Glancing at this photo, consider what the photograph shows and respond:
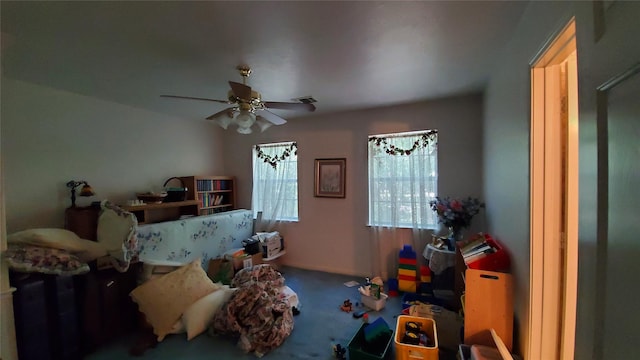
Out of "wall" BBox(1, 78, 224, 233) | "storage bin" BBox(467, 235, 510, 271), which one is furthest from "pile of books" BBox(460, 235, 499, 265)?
"wall" BBox(1, 78, 224, 233)

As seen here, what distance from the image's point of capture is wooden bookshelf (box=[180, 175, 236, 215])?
3711 mm

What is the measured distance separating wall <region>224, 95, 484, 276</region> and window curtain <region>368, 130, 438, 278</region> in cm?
6

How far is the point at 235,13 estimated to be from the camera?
1.44 meters

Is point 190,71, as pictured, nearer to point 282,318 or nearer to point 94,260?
point 94,260

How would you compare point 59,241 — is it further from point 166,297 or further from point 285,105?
point 285,105

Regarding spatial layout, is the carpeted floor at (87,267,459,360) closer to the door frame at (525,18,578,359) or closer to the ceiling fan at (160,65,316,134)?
the door frame at (525,18,578,359)

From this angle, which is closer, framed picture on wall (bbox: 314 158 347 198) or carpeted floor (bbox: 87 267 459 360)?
carpeted floor (bbox: 87 267 459 360)

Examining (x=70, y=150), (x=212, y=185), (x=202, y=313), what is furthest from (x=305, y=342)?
(x=70, y=150)

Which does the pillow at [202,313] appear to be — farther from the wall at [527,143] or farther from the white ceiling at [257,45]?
the wall at [527,143]

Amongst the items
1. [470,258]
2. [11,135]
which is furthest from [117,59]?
[470,258]

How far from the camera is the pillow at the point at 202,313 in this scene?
7.16ft

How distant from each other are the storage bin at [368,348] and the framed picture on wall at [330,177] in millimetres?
1942

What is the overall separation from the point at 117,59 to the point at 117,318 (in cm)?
222

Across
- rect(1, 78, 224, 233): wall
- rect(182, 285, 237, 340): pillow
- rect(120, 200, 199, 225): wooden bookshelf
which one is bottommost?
rect(182, 285, 237, 340): pillow
